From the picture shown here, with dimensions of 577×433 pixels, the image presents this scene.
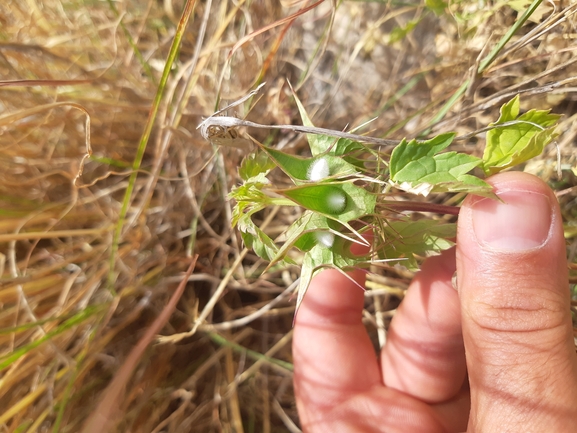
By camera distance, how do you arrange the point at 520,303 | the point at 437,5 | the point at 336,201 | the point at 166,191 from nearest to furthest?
the point at 336,201 → the point at 520,303 → the point at 437,5 → the point at 166,191

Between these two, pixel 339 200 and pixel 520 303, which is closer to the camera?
pixel 339 200

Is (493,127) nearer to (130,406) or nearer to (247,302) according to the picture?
(247,302)

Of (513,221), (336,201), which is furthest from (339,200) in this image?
(513,221)

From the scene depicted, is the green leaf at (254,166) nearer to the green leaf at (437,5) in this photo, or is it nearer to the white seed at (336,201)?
the white seed at (336,201)

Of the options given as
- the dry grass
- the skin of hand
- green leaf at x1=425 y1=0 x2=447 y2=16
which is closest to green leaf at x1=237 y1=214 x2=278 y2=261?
the skin of hand

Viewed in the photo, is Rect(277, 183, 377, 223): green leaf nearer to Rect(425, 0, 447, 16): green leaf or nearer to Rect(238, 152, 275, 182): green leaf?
Rect(238, 152, 275, 182): green leaf

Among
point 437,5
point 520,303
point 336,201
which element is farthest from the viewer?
point 437,5

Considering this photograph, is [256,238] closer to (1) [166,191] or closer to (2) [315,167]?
(2) [315,167]
